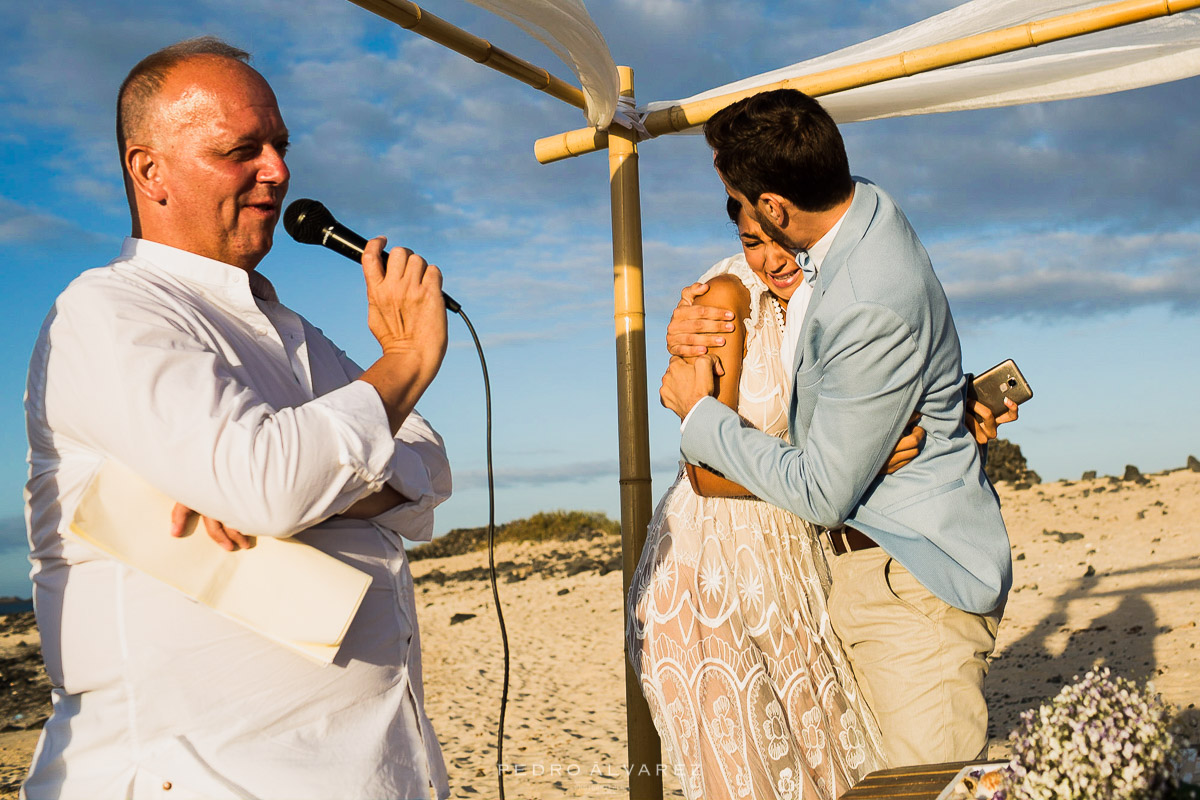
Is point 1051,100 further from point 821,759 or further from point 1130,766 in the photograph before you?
point 1130,766

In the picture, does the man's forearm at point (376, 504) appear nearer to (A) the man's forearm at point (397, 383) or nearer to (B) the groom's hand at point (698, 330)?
(A) the man's forearm at point (397, 383)

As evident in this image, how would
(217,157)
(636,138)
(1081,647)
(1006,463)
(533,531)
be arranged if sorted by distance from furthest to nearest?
(533,531), (1006,463), (1081,647), (636,138), (217,157)

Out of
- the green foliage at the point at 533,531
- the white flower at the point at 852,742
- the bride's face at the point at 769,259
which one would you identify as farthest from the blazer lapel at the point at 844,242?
the green foliage at the point at 533,531

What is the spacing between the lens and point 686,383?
2.84m

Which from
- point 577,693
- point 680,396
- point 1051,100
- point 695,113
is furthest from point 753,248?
point 577,693

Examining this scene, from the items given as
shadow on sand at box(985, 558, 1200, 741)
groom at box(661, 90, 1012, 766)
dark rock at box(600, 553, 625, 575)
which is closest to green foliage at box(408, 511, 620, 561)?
dark rock at box(600, 553, 625, 575)

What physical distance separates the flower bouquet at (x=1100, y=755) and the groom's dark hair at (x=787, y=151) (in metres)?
1.33

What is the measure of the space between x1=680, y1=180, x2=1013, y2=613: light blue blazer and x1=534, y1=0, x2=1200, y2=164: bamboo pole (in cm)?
131

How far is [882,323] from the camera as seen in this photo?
7.54 feet

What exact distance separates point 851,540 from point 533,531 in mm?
17175

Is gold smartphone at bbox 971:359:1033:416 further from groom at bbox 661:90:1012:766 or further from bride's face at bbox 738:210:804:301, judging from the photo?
bride's face at bbox 738:210:804:301

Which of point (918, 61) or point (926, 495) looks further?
point (918, 61)

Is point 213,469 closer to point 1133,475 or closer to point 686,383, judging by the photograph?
point 686,383

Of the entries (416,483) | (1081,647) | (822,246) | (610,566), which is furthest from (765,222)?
(610,566)
